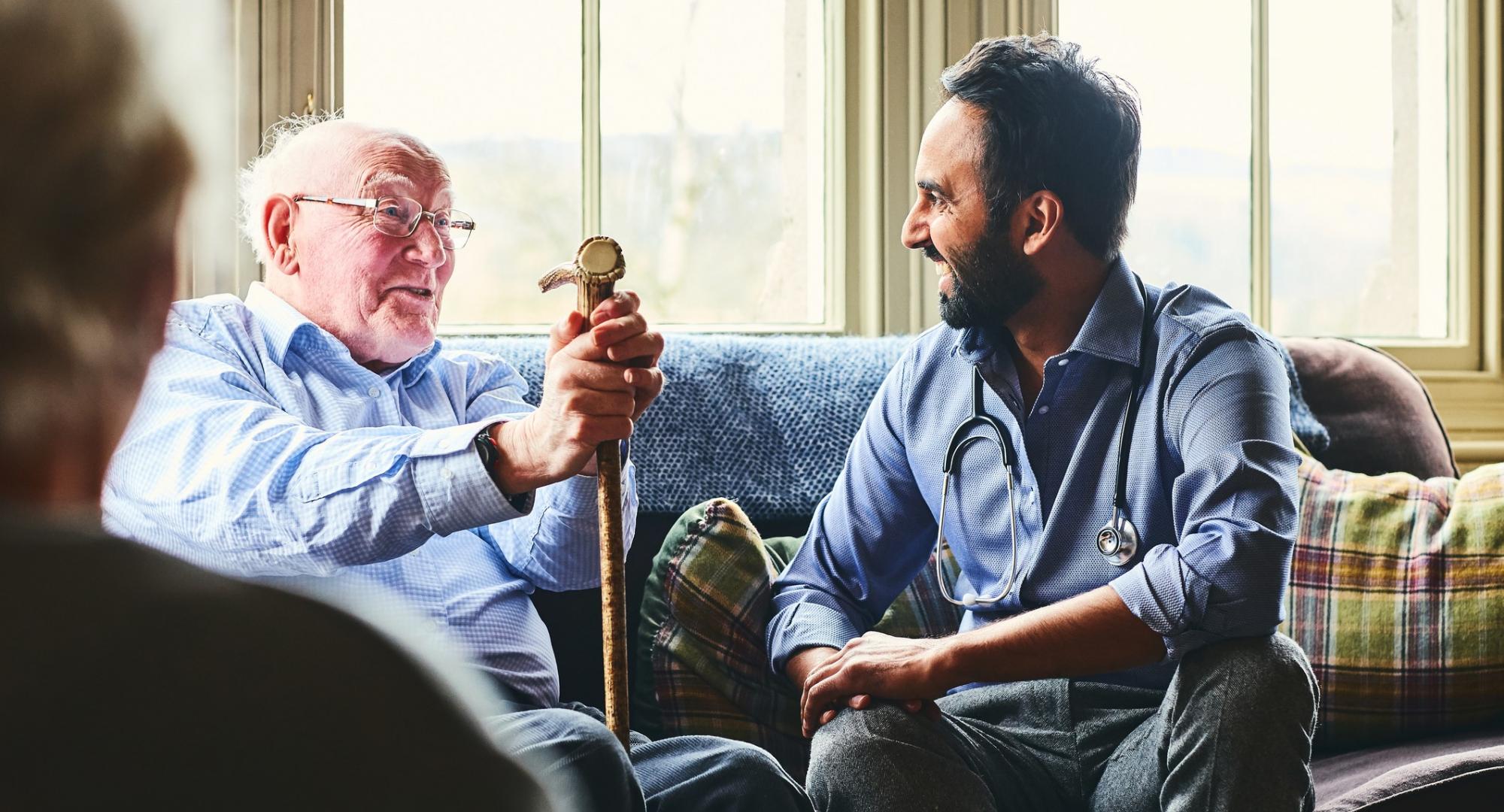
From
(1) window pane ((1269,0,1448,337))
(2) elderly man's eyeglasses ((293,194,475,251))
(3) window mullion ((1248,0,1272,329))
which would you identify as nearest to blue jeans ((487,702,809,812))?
(2) elderly man's eyeglasses ((293,194,475,251))

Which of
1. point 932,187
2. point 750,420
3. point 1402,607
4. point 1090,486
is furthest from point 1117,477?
point 750,420

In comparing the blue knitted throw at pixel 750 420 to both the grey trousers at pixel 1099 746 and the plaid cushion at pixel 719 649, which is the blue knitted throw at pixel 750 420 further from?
the grey trousers at pixel 1099 746

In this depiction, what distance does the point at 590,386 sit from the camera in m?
1.44

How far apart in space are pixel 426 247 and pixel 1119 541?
1042 millimetres

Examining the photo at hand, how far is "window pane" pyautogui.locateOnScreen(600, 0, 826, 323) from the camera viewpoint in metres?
2.69

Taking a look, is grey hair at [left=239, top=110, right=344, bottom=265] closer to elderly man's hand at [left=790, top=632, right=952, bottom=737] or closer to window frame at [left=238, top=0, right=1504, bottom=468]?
window frame at [left=238, top=0, right=1504, bottom=468]

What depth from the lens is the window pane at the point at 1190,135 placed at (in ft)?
9.59

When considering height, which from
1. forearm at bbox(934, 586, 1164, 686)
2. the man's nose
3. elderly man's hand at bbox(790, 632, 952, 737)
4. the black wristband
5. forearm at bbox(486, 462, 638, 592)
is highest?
the man's nose

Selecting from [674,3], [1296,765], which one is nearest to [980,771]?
[1296,765]

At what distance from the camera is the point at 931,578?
199 centimetres

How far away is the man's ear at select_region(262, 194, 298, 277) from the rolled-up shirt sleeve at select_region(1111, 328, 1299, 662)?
1250mm

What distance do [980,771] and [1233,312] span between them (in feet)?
2.13

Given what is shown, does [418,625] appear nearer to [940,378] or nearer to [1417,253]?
[940,378]

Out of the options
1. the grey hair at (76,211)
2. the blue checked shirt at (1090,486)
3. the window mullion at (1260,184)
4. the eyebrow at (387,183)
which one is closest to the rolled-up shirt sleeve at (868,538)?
the blue checked shirt at (1090,486)
